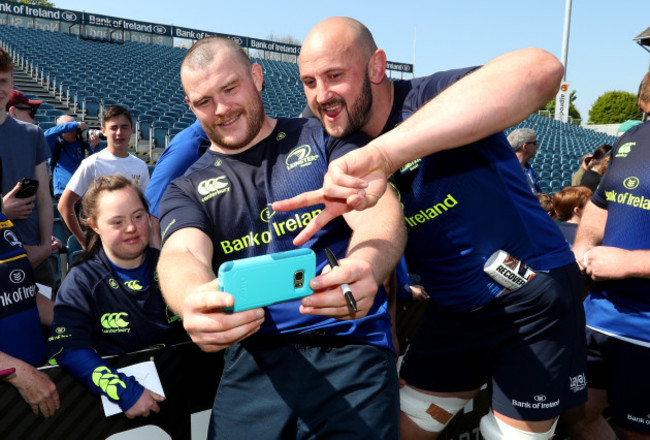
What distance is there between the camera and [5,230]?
2.01m

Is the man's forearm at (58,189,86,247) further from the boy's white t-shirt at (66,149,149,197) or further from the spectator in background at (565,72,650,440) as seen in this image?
the spectator in background at (565,72,650,440)

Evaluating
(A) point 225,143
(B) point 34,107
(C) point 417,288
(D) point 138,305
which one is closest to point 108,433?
(D) point 138,305

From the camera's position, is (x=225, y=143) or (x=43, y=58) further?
(x=43, y=58)

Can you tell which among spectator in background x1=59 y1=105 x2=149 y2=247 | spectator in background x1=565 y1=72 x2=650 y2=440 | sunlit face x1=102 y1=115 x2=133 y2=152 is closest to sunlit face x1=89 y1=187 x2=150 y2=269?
spectator in background x1=565 y1=72 x2=650 y2=440

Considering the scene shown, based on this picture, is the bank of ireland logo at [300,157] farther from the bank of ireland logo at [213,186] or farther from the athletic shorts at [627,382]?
the athletic shorts at [627,382]

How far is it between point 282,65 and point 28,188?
31558 millimetres

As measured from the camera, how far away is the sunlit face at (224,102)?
5.19ft

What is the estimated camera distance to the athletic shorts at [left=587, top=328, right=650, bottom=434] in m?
1.96

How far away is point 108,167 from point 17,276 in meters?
2.87

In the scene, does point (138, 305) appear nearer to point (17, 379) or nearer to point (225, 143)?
point (17, 379)

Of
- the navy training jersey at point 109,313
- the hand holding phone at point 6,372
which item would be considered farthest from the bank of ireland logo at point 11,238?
the hand holding phone at point 6,372

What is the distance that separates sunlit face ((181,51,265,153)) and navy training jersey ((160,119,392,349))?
54mm

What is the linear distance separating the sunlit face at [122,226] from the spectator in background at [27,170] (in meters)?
1.28

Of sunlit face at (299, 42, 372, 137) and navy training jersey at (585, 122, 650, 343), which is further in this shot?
navy training jersey at (585, 122, 650, 343)
